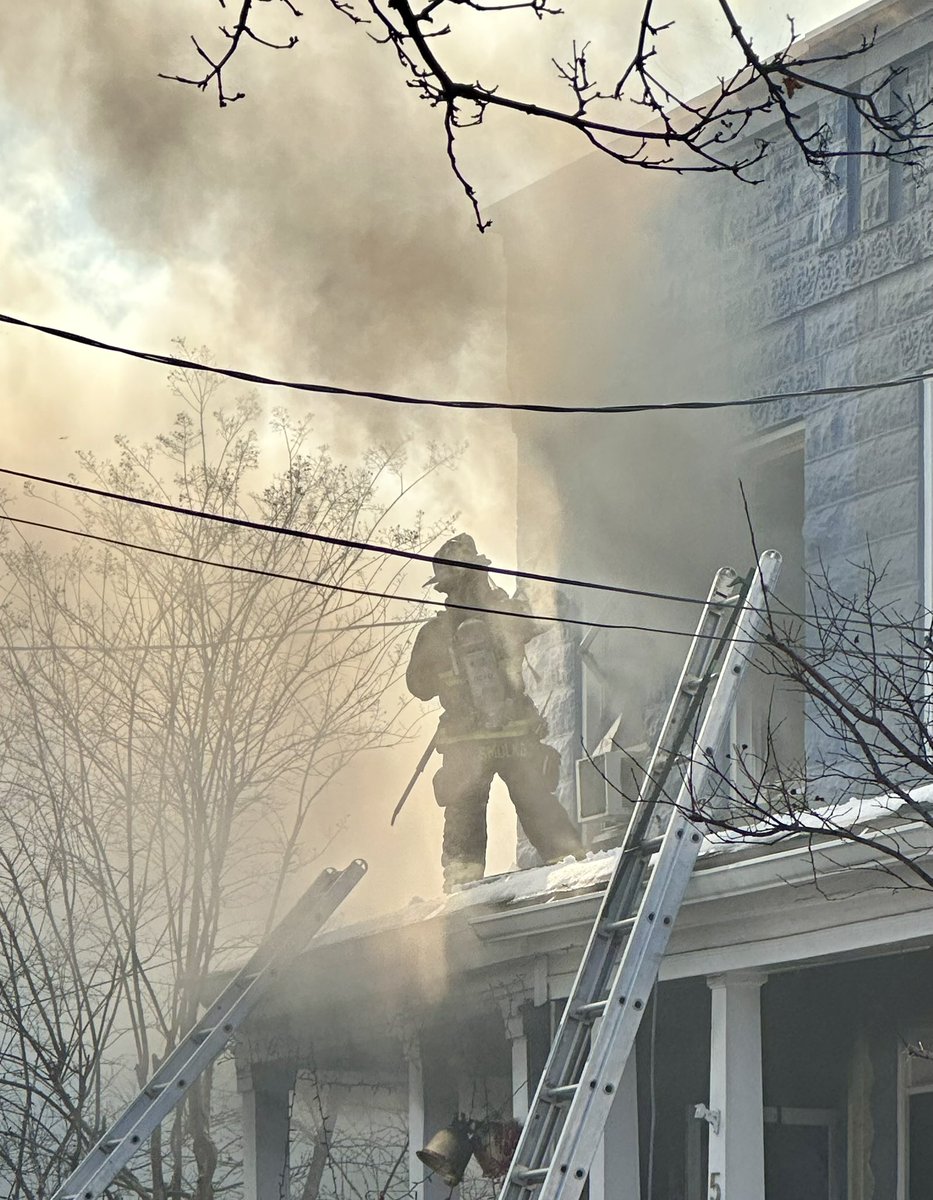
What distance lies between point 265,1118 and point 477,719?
10.1ft

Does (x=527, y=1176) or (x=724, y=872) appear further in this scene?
(x=724, y=872)

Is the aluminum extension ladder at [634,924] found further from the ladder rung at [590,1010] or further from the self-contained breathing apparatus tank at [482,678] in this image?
the self-contained breathing apparatus tank at [482,678]

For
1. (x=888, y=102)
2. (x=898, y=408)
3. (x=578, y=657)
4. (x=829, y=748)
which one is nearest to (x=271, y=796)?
(x=578, y=657)

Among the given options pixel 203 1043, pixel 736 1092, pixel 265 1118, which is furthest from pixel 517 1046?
pixel 265 1118

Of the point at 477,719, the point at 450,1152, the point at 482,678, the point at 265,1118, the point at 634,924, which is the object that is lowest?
the point at 450,1152

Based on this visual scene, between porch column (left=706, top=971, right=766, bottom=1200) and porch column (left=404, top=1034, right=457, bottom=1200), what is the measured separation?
2892 millimetres

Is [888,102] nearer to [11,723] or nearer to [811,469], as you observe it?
[811,469]

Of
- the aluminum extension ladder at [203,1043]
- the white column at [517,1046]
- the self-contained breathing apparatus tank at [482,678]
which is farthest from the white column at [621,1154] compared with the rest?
the self-contained breathing apparatus tank at [482,678]

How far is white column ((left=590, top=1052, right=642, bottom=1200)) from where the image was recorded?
864cm

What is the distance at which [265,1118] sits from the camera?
11953mm

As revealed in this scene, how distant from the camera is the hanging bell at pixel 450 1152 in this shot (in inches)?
369

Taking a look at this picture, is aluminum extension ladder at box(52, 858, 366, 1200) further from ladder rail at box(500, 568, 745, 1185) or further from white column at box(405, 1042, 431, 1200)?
ladder rail at box(500, 568, 745, 1185)

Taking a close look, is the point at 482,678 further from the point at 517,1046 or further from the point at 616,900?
the point at 616,900

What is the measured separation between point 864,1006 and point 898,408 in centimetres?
285
